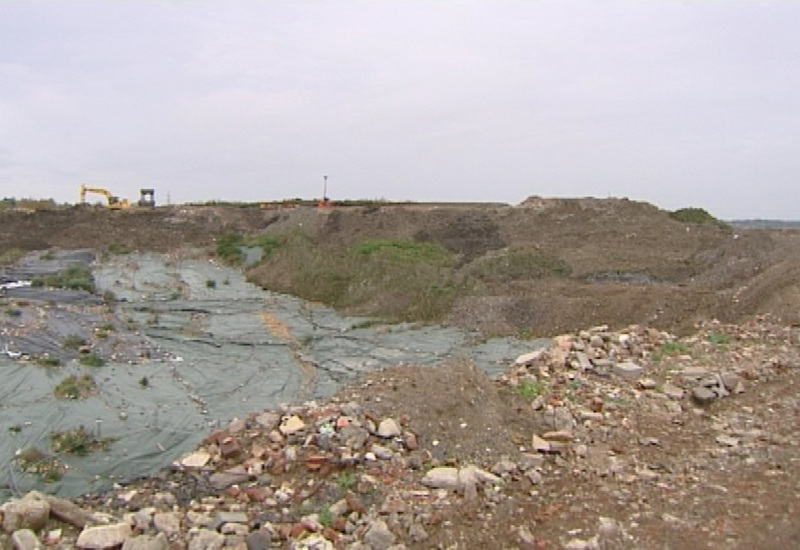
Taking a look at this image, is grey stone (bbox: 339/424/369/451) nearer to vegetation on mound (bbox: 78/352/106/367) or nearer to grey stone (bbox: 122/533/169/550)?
grey stone (bbox: 122/533/169/550)

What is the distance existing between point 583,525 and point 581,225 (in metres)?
20.0

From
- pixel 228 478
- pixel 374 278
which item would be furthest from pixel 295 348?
pixel 228 478

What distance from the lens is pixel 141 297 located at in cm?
1428

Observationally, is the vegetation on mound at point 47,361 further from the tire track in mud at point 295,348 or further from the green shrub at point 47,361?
the tire track in mud at point 295,348

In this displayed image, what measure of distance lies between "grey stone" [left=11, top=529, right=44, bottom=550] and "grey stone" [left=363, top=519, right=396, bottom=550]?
207 cm

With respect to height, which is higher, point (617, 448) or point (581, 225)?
point (581, 225)

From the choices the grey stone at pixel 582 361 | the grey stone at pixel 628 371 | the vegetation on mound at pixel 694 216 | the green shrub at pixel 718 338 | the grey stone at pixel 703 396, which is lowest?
the grey stone at pixel 703 396

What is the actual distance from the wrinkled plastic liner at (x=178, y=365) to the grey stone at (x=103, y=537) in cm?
110

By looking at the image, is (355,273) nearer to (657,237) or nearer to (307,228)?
(307,228)

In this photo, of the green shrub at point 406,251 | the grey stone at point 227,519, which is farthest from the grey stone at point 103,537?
the green shrub at point 406,251

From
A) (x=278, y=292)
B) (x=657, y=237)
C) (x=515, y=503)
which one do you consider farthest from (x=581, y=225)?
(x=515, y=503)

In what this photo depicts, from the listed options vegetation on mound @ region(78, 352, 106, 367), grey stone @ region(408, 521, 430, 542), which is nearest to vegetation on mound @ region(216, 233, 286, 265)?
vegetation on mound @ region(78, 352, 106, 367)

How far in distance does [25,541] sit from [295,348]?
6.17m

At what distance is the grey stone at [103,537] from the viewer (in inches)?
158
